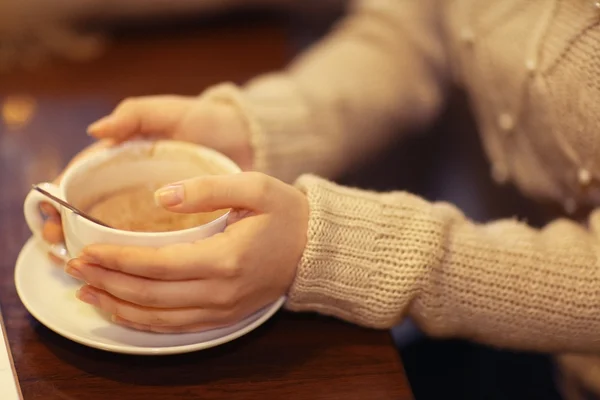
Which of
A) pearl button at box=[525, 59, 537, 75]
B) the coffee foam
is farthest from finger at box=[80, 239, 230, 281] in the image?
pearl button at box=[525, 59, 537, 75]

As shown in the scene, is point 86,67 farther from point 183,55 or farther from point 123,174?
point 123,174

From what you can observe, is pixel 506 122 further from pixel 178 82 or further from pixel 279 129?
pixel 178 82

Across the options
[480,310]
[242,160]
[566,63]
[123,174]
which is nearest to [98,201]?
[123,174]

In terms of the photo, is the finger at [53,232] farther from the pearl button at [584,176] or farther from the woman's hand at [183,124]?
the pearl button at [584,176]

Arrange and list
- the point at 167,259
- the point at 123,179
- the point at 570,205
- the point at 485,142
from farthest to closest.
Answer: the point at 485,142 < the point at 570,205 < the point at 123,179 < the point at 167,259

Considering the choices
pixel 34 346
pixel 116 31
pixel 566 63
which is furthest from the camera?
pixel 116 31

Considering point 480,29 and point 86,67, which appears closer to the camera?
point 480,29

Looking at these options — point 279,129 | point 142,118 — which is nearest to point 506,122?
point 279,129
